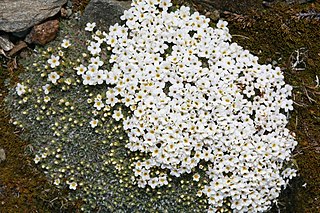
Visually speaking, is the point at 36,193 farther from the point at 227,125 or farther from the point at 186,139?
the point at 227,125

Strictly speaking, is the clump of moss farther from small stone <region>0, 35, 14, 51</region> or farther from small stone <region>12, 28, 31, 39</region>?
small stone <region>0, 35, 14, 51</region>

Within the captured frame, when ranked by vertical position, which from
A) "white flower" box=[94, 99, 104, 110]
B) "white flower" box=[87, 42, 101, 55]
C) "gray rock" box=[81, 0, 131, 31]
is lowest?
"white flower" box=[94, 99, 104, 110]

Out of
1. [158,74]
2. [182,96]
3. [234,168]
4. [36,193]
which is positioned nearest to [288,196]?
[234,168]

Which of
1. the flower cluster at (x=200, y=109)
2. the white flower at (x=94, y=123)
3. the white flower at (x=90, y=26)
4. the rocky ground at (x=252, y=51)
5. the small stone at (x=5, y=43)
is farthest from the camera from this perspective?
the small stone at (x=5, y=43)

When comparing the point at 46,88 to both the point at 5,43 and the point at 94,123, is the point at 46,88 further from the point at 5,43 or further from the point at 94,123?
the point at 5,43

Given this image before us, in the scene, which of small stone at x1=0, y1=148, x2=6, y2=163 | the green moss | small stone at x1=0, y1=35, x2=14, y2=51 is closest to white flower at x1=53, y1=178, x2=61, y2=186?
small stone at x1=0, y1=148, x2=6, y2=163

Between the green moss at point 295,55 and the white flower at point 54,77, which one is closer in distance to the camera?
the white flower at point 54,77

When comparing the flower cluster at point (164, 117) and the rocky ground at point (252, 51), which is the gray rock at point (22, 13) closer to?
the rocky ground at point (252, 51)

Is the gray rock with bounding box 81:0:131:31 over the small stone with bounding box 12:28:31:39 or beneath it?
over

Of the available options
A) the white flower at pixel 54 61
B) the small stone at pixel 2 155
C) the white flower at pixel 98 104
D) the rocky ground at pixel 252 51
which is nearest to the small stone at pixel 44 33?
the rocky ground at pixel 252 51

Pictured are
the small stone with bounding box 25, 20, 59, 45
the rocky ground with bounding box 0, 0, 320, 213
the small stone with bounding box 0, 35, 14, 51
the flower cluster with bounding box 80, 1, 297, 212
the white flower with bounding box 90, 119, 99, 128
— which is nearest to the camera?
the flower cluster with bounding box 80, 1, 297, 212
